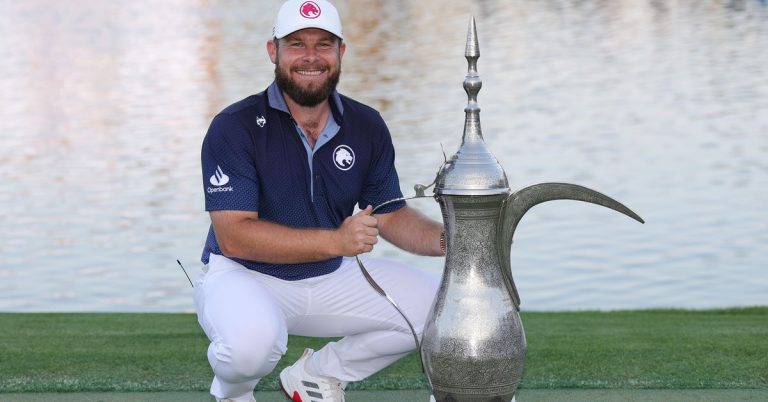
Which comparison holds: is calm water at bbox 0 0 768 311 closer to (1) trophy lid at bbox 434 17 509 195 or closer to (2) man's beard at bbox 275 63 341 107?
(2) man's beard at bbox 275 63 341 107

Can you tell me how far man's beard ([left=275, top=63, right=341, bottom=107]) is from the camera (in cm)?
488

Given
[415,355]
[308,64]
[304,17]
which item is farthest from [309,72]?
[415,355]

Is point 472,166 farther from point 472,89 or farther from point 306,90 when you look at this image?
point 306,90

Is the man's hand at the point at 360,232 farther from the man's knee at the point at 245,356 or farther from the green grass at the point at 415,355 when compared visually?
the green grass at the point at 415,355

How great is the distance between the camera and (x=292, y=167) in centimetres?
493

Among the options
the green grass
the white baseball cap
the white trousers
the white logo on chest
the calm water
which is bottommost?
the calm water

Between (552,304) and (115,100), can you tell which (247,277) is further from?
(115,100)

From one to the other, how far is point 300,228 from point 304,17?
757 mm

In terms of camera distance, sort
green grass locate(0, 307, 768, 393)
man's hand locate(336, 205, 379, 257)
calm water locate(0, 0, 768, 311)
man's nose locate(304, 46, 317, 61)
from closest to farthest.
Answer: man's hand locate(336, 205, 379, 257) < man's nose locate(304, 46, 317, 61) < green grass locate(0, 307, 768, 393) < calm water locate(0, 0, 768, 311)

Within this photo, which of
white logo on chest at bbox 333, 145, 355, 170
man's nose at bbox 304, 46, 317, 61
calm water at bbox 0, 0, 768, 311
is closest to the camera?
man's nose at bbox 304, 46, 317, 61

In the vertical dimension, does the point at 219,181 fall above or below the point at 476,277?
below

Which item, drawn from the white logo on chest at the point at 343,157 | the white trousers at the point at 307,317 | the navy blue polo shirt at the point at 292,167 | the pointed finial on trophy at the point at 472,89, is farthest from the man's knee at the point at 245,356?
the pointed finial on trophy at the point at 472,89

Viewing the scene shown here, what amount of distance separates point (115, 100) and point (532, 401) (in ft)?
61.2

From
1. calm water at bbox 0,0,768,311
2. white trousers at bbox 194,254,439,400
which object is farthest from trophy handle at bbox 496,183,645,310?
calm water at bbox 0,0,768,311
